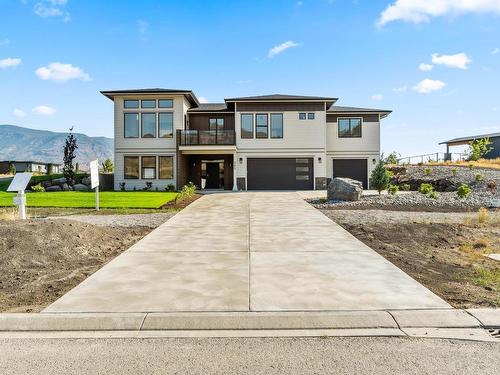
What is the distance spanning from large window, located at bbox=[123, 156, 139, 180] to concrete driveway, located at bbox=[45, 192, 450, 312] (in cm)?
1905

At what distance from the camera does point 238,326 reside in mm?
4273

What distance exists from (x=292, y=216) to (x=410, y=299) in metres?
→ 8.16

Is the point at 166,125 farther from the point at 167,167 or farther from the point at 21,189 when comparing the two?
the point at 21,189

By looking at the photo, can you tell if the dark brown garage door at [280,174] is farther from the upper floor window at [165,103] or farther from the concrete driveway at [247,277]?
the concrete driveway at [247,277]

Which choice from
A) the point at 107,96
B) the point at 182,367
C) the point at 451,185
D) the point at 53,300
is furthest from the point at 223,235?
the point at 107,96

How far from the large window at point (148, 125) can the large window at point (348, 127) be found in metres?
13.7

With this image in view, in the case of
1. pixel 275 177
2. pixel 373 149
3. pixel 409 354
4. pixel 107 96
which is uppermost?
pixel 107 96

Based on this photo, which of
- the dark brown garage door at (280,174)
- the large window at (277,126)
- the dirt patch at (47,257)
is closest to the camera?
the dirt patch at (47,257)

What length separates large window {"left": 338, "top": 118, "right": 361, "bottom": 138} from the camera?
29.2 meters

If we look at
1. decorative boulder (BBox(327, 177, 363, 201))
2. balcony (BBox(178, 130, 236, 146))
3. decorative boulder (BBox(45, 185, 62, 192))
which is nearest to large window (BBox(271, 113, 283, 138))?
balcony (BBox(178, 130, 236, 146))

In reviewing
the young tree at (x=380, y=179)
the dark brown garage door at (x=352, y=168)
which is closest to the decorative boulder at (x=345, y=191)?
the young tree at (x=380, y=179)

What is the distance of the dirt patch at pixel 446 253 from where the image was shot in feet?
17.4

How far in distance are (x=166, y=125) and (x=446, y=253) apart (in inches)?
891

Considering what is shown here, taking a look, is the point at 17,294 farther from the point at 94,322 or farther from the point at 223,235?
the point at 223,235
